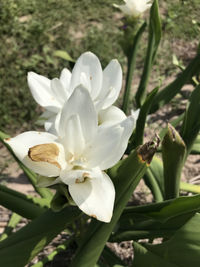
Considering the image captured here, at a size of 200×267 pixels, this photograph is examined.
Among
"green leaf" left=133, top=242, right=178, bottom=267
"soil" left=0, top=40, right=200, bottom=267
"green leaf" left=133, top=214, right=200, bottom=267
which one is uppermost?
"green leaf" left=133, top=214, right=200, bottom=267

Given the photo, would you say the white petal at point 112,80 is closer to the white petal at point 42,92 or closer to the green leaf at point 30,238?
the white petal at point 42,92

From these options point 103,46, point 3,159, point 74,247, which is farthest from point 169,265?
point 103,46

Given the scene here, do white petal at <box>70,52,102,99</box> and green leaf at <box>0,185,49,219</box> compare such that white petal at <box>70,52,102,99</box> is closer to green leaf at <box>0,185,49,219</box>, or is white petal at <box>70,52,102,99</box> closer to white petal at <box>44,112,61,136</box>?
white petal at <box>44,112,61,136</box>

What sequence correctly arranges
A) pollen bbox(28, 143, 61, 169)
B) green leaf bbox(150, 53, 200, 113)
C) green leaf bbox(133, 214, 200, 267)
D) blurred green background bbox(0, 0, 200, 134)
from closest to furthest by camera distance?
pollen bbox(28, 143, 61, 169), green leaf bbox(133, 214, 200, 267), green leaf bbox(150, 53, 200, 113), blurred green background bbox(0, 0, 200, 134)

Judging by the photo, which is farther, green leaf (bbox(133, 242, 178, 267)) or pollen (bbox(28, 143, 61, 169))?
green leaf (bbox(133, 242, 178, 267))

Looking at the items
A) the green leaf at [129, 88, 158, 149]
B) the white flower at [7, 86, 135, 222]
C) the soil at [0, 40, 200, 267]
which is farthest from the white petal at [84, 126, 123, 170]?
the soil at [0, 40, 200, 267]

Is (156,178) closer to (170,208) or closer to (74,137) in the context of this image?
(170,208)

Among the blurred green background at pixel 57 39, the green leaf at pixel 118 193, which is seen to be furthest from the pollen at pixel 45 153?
the blurred green background at pixel 57 39
